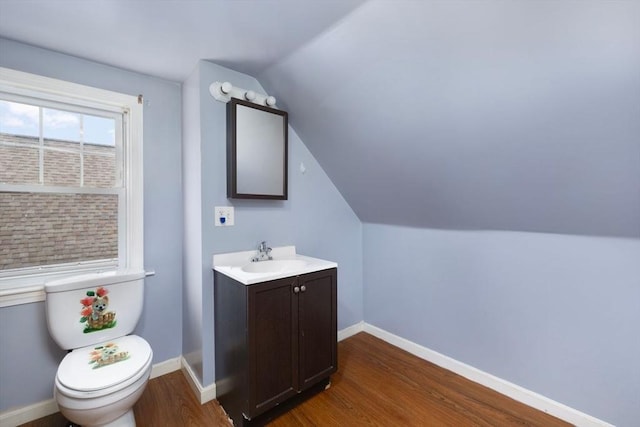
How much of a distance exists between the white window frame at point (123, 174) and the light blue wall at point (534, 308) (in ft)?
6.74

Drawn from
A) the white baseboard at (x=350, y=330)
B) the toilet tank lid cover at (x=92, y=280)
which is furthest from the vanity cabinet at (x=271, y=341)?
the white baseboard at (x=350, y=330)

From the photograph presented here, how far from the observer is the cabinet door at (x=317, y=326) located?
1.72 m

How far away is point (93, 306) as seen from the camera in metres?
1.64

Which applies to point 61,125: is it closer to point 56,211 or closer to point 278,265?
point 56,211

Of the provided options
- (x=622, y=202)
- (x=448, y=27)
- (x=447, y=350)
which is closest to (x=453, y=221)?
(x=622, y=202)

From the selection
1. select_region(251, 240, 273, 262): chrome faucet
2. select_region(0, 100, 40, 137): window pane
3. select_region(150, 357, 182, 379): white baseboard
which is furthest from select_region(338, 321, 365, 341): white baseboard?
select_region(0, 100, 40, 137): window pane

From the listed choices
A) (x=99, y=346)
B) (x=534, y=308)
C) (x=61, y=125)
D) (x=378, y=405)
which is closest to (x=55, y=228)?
(x=61, y=125)

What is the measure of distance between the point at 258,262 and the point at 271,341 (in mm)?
573

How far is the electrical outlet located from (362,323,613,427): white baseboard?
5.73 ft

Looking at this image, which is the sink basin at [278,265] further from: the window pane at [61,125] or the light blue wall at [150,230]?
the window pane at [61,125]

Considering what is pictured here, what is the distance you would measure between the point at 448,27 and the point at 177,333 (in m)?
2.53

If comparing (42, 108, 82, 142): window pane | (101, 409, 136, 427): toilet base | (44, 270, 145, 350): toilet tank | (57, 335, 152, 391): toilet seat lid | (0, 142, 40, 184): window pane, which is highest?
(42, 108, 82, 142): window pane

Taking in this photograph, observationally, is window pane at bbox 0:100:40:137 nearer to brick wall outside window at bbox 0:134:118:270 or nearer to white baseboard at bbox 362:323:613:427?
brick wall outside window at bbox 0:134:118:270

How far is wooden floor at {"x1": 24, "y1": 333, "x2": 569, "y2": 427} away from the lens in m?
1.62
